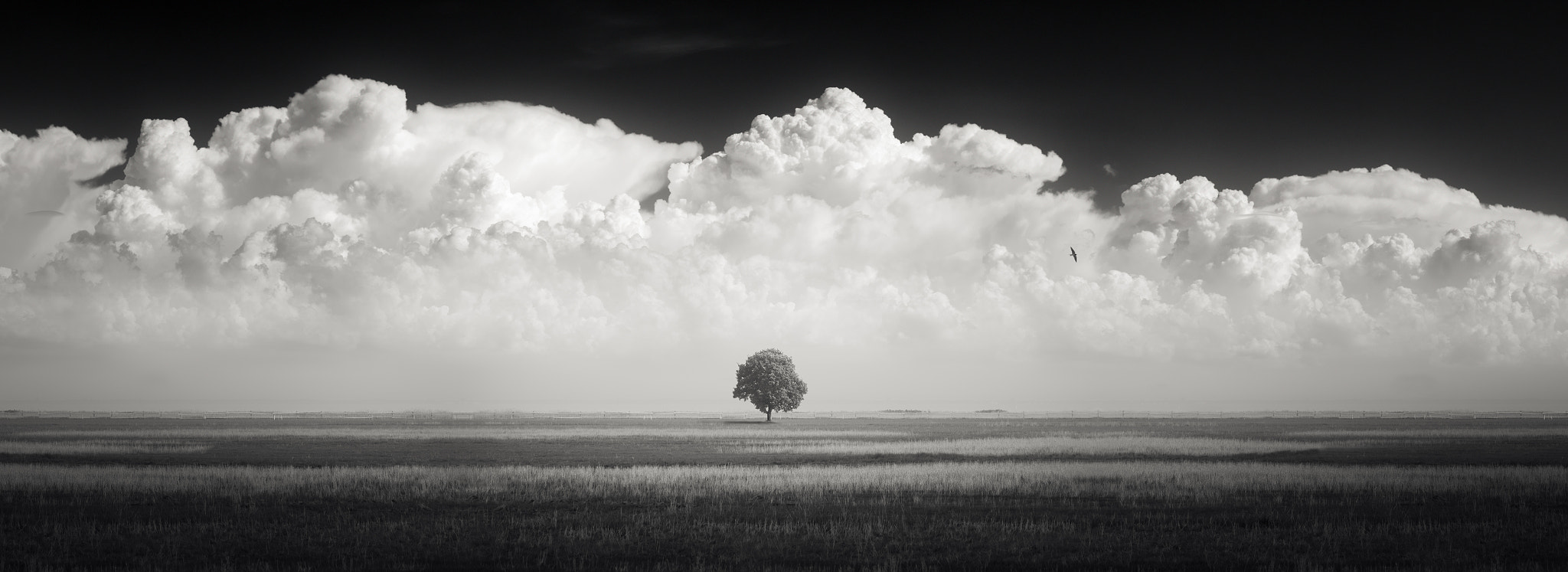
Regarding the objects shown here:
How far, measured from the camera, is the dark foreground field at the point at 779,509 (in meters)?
24.5

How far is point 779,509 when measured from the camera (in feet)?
112

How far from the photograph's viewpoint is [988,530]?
28875 millimetres

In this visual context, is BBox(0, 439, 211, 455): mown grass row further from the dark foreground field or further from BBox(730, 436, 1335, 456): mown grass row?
BBox(730, 436, 1335, 456): mown grass row

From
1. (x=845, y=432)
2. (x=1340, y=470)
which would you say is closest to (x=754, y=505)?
(x=1340, y=470)

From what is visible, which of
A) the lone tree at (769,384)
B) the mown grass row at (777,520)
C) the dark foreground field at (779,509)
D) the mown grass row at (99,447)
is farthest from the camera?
the lone tree at (769,384)

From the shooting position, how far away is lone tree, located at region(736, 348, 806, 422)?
150625 mm

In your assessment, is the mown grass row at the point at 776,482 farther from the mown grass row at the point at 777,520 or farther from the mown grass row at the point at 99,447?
the mown grass row at the point at 99,447

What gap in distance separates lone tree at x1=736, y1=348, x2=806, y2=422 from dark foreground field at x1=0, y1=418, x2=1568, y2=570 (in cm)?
8103

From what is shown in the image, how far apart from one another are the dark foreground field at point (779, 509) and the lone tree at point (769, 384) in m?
81.0

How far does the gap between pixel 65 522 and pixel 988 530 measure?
2693 centimetres

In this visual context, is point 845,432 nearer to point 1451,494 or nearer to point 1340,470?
point 1340,470

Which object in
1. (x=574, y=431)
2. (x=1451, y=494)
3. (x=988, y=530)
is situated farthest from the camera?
(x=574, y=431)

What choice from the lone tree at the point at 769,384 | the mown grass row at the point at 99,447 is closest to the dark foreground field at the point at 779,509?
the mown grass row at the point at 99,447

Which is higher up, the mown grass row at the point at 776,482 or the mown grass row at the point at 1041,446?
the mown grass row at the point at 776,482
